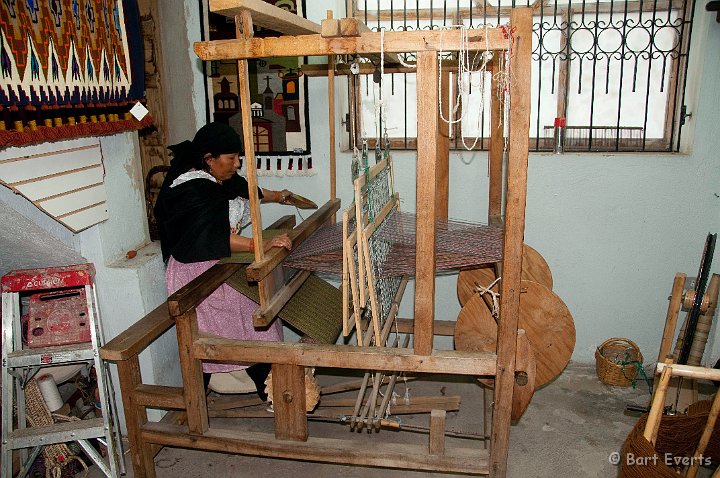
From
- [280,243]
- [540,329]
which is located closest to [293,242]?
[280,243]

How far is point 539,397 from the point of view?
12.3 ft

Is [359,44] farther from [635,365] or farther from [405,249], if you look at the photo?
[635,365]

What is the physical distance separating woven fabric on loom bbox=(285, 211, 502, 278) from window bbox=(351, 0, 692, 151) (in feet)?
2.66

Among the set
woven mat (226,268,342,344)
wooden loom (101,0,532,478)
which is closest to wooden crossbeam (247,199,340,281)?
wooden loom (101,0,532,478)

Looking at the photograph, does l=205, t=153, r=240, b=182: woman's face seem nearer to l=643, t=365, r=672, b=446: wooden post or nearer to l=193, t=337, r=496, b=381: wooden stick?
l=193, t=337, r=496, b=381: wooden stick

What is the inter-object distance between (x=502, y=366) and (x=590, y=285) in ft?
6.19

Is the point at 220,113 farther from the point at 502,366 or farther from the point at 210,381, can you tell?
the point at 502,366

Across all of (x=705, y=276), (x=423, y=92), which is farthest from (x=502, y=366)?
(x=705, y=276)

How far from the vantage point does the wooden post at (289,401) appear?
2.53 m

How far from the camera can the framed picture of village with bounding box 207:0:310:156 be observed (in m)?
3.78

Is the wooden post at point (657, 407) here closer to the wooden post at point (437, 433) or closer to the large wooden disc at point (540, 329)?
the large wooden disc at point (540, 329)

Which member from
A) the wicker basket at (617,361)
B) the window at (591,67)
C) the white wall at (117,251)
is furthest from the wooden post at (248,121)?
the wicker basket at (617,361)

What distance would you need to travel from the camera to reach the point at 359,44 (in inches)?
78.4

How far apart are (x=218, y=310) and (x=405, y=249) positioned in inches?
41.4
